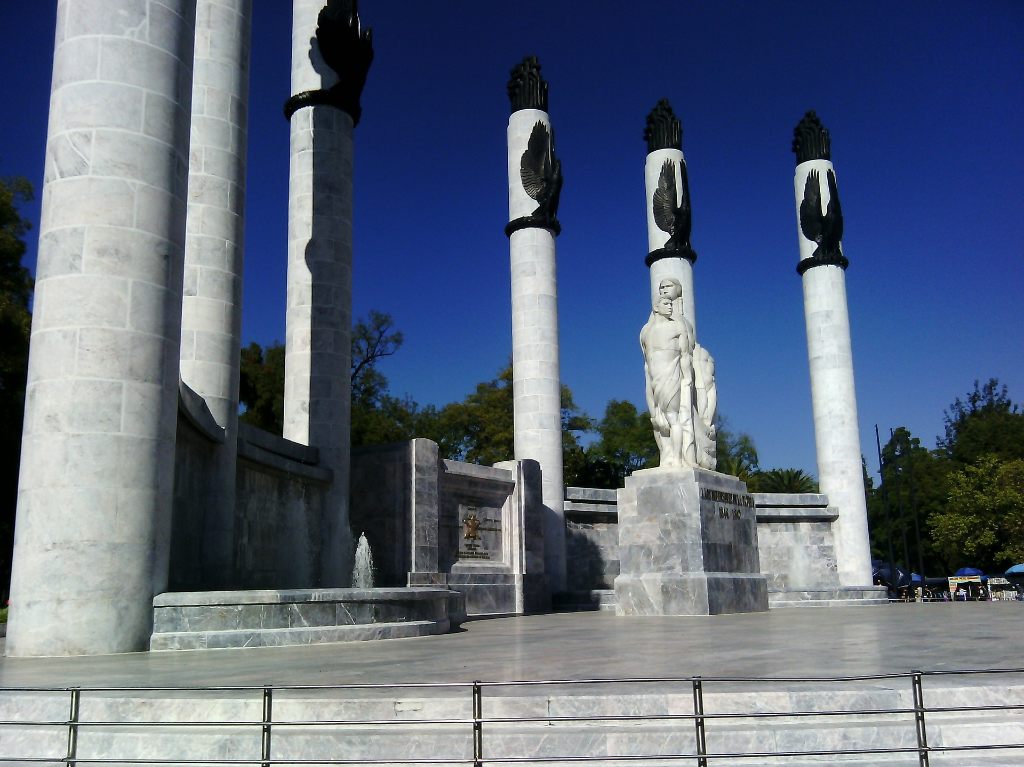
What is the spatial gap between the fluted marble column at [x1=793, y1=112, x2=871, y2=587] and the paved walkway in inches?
880

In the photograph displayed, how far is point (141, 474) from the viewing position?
959cm

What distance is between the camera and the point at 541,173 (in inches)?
1140

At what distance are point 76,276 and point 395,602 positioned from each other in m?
5.24

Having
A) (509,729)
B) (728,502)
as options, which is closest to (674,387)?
(728,502)

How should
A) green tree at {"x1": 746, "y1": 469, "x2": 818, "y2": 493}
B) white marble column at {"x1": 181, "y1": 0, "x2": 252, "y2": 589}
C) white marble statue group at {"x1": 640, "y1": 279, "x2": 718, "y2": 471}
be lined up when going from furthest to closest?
green tree at {"x1": 746, "y1": 469, "x2": 818, "y2": 493}, white marble statue group at {"x1": 640, "y1": 279, "x2": 718, "y2": 471}, white marble column at {"x1": 181, "y1": 0, "x2": 252, "y2": 589}

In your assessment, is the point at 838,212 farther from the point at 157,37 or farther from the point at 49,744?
the point at 49,744

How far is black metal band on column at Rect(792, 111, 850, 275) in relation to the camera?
34719 mm

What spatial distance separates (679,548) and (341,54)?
45.2 feet

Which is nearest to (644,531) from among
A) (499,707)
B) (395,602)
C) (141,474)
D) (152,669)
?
(395,602)

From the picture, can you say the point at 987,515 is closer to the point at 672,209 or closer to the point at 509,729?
the point at 672,209

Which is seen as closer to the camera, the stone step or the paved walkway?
the stone step

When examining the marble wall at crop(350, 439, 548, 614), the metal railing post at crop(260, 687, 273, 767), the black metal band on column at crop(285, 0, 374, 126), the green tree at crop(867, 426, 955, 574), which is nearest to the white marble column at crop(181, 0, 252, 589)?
the black metal band on column at crop(285, 0, 374, 126)

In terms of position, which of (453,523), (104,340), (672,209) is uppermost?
(672,209)

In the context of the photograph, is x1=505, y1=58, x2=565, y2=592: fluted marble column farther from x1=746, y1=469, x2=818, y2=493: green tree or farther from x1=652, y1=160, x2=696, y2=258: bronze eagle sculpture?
x1=746, y1=469, x2=818, y2=493: green tree
